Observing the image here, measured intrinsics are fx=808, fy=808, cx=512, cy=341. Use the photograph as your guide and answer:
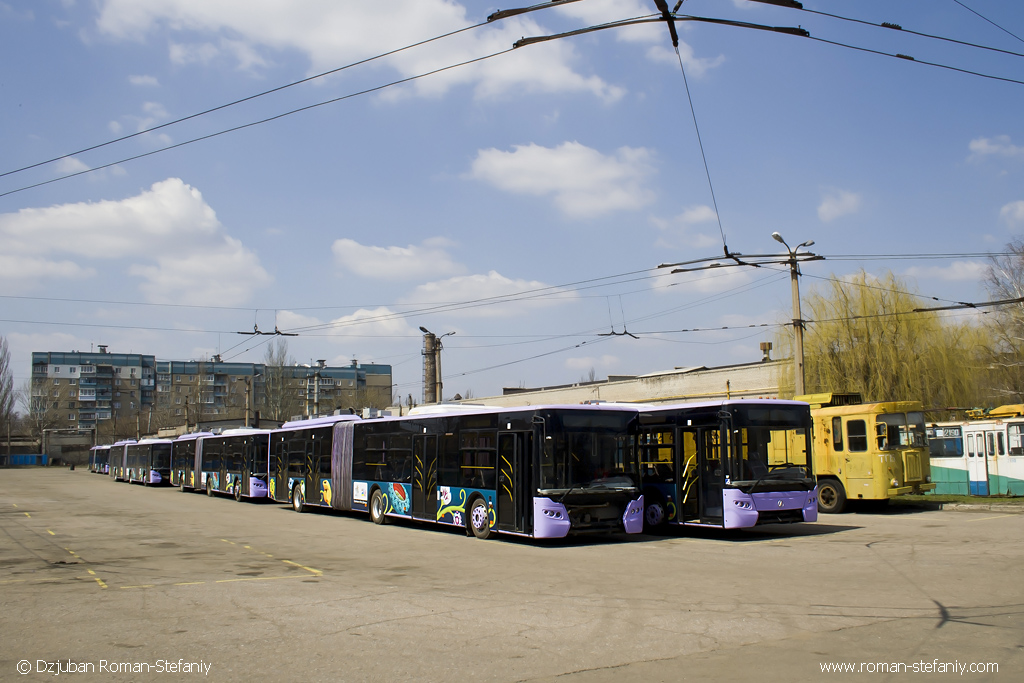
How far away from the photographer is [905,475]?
20953 mm

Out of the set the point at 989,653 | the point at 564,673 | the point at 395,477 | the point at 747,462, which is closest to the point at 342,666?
the point at 564,673

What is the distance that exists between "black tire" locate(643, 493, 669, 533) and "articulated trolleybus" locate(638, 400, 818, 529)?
22 millimetres

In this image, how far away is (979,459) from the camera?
2592cm

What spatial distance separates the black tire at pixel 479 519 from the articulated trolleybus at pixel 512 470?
0.07 ft

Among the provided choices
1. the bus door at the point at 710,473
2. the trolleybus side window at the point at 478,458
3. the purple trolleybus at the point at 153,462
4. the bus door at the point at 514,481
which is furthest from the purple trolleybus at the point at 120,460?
the bus door at the point at 710,473

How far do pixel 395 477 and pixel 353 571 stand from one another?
851cm

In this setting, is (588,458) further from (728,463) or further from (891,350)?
(891,350)

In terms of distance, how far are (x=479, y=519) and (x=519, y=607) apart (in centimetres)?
820

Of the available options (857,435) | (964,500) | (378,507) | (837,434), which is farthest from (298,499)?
(964,500)

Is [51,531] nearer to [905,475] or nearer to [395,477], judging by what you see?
[395,477]

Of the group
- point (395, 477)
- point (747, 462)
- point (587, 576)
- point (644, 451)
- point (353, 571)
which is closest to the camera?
point (587, 576)

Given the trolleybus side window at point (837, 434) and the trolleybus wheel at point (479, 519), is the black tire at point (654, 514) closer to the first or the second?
the trolleybus wheel at point (479, 519)

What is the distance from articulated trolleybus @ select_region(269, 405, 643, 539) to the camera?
15891 mm

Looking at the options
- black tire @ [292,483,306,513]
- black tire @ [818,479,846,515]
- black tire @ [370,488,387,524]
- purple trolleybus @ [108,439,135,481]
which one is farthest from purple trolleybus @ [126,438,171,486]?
black tire @ [818,479,846,515]
